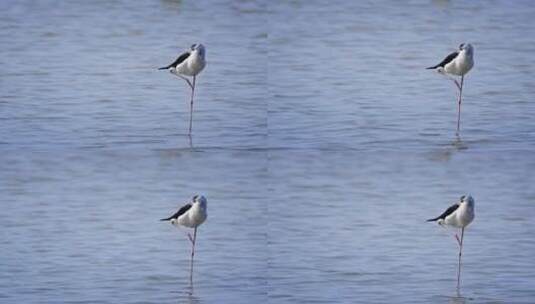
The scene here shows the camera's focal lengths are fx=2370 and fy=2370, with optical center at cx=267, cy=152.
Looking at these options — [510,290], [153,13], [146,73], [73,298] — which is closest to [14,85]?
[146,73]

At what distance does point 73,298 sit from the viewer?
1290 cm

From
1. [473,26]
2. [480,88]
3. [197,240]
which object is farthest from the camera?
[473,26]

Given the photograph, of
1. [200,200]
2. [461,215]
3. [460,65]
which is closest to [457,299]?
[461,215]

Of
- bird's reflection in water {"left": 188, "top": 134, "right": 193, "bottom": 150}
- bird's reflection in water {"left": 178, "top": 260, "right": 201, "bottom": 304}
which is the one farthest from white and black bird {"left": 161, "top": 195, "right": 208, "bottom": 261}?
bird's reflection in water {"left": 188, "top": 134, "right": 193, "bottom": 150}

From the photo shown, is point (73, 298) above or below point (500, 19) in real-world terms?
below

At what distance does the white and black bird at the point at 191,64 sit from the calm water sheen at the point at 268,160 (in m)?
0.21

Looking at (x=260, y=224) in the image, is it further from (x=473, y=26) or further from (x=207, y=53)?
(x=473, y=26)

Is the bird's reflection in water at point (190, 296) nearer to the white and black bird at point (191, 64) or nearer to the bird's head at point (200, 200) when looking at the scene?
the bird's head at point (200, 200)

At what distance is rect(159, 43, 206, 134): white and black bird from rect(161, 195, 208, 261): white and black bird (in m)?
1.57

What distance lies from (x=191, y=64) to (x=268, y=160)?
1.12 metres

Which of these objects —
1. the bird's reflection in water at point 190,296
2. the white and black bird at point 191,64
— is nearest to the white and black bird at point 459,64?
the white and black bird at point 191,64

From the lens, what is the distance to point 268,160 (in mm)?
14648

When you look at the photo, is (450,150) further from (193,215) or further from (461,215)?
(193,215)

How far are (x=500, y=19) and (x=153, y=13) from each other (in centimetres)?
267
